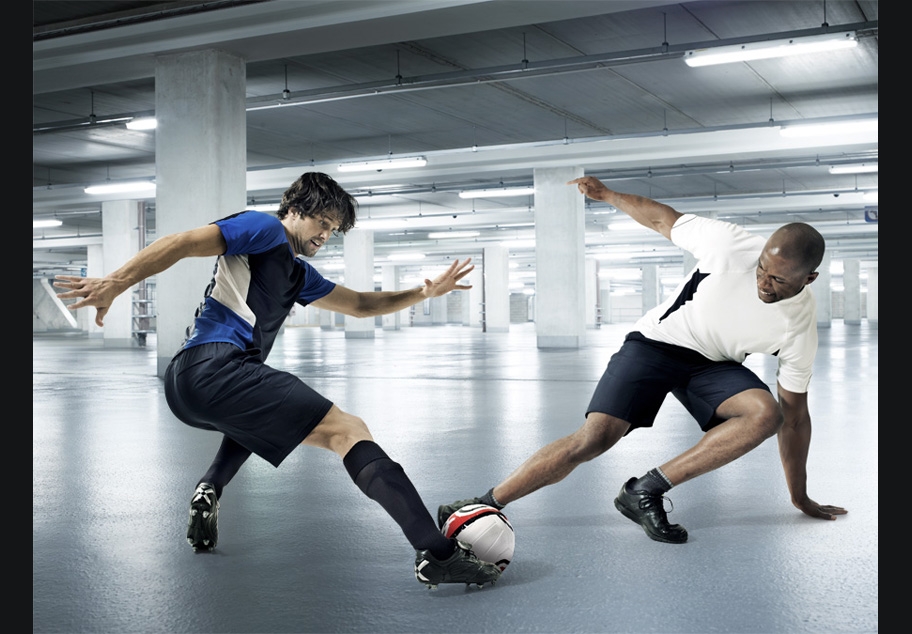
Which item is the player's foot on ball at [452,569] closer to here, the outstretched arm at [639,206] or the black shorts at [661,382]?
the black shorts at [661,382]

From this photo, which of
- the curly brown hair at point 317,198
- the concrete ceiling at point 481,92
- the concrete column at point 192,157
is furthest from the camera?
the concrete column at point 192,157

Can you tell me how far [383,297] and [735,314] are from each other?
5.62 feet

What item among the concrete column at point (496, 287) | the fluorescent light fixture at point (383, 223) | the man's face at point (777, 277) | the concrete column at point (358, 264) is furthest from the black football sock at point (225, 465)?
the concrete column at point (496, 287)

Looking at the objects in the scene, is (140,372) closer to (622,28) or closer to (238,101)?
(238,101)

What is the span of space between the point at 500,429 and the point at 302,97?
932cm

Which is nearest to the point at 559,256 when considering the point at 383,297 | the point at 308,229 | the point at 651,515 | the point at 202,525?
the point at 383,297

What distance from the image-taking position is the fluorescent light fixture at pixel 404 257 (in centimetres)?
4634

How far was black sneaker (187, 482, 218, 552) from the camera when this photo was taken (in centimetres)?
359

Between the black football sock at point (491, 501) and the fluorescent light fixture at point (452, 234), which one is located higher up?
the fluorescent light fixture at point (452, 234)

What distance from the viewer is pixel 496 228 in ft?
116

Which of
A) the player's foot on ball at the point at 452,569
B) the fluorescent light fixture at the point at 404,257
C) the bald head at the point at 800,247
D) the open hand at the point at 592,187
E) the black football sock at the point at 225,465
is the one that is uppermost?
the fluorescent light fixture at the point at 404,257

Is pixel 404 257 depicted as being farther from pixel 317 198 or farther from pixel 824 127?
pixel 317 198

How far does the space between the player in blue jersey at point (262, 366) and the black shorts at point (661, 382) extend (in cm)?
117
